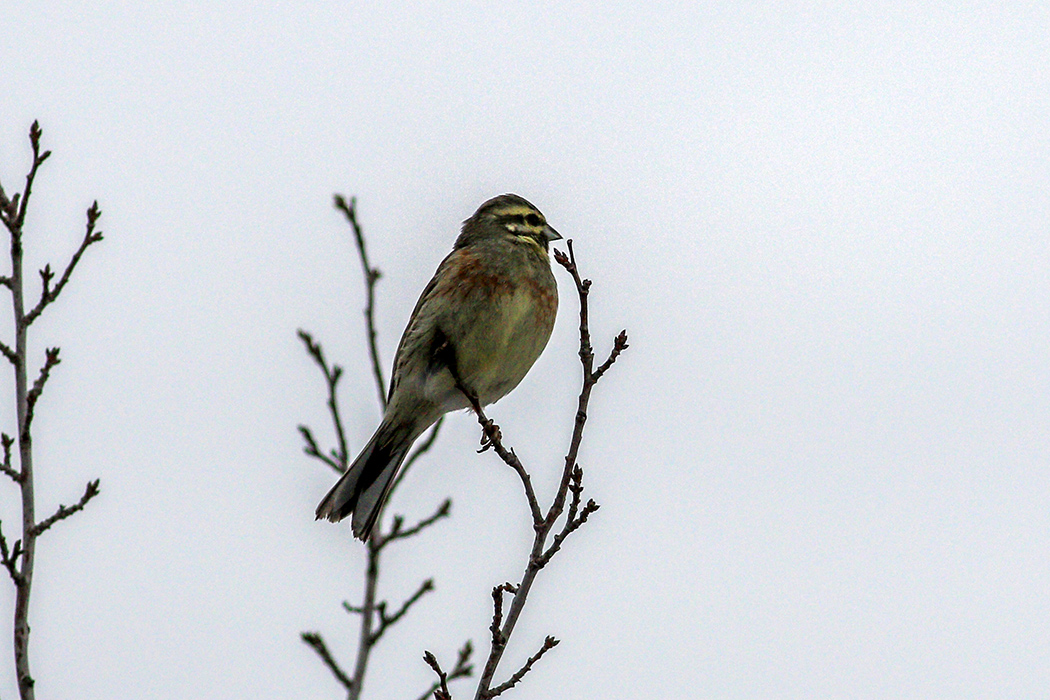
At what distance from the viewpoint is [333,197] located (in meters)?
6.33

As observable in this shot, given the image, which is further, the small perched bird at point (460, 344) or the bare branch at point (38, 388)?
the small perched bird at point (460, 344)

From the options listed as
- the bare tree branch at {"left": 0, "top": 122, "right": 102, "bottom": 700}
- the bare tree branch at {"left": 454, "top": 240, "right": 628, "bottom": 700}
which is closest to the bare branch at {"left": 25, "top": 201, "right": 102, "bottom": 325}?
the bare tree branch at {"left": 0, "top": 122, "right": 102, "bottom": 700}

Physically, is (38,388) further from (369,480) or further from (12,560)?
(369,480)

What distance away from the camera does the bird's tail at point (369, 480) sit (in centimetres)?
682

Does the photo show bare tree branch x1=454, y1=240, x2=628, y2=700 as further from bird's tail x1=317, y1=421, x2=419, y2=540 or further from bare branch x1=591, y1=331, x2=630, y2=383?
bird's tail x1=317, y1=421, x2=419, y2=540

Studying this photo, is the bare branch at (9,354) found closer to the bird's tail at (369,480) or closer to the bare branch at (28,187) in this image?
the bare branch at (28,187)

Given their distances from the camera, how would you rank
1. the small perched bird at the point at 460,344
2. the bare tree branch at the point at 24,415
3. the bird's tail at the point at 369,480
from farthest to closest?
1. the small perched bird at the point at 460,344
2. the bird's tail at the point at 369,480
3. the bare tree branch at the point at 24,415

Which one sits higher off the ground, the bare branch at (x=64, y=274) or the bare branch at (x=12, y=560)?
the bare branch at (x=64, y=274)

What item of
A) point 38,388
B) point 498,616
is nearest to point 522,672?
point 498,616

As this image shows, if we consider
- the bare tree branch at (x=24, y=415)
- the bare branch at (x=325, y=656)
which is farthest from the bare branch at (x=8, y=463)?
the bare branch at (x=325, y=656)

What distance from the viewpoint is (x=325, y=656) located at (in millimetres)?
5398

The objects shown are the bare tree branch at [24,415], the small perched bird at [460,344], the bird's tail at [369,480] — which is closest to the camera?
the bare tree branch at [24,415]

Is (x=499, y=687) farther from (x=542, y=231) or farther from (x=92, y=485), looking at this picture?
(x=542, y=231)

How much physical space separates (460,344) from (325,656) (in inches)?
85.4
